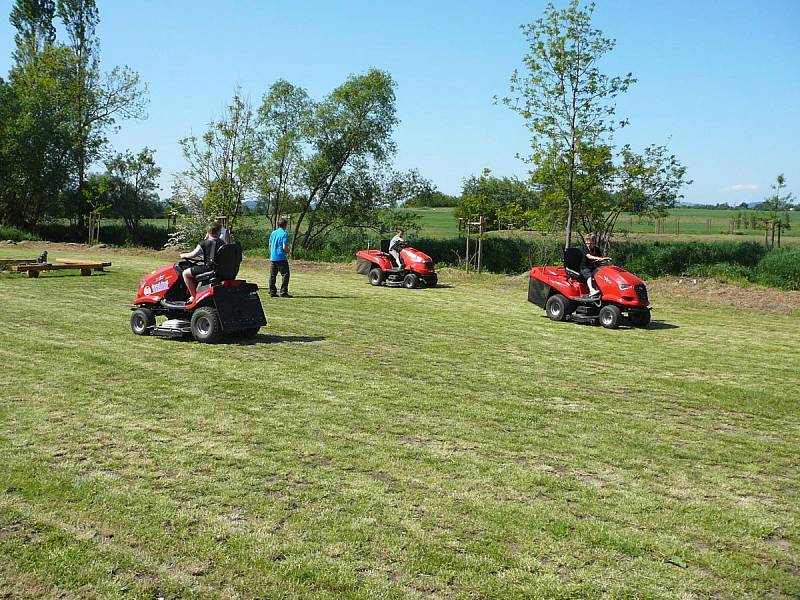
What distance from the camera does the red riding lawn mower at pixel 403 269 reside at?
1844cm

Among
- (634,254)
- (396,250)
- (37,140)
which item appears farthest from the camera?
(37,140)

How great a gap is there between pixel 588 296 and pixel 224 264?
601 cm

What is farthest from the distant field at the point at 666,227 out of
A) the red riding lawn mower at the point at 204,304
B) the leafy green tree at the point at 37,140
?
the red riding lawn mower at the point at 204,304

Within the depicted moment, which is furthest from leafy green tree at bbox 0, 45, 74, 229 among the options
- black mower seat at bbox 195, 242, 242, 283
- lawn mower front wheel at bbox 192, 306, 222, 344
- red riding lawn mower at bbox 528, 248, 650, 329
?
lawn mower front wheel at bbox 192, 306, 222, 344

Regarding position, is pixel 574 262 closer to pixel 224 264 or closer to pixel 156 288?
pixel 224 264

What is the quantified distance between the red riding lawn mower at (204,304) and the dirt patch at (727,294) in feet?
34.4

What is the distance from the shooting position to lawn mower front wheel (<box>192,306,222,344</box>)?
31.5 feet

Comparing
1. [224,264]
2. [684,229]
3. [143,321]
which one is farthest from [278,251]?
[684,229]

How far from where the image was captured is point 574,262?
42.9 feet

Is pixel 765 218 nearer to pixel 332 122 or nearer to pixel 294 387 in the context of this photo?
pixel 332 122

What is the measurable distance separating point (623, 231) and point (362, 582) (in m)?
22.5

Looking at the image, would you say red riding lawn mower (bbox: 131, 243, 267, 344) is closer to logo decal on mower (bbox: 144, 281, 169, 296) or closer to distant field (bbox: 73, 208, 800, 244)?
logo decal on mower (bbox: 144, 281, 169, 296)

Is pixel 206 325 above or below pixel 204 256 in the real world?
below

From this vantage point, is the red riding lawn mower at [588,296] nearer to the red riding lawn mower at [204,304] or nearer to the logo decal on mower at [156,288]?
the red riding lawn mower at [204,304]
